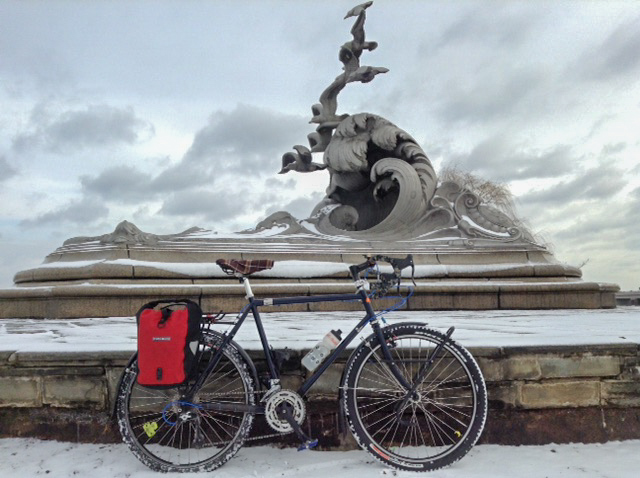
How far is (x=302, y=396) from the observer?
2.88m

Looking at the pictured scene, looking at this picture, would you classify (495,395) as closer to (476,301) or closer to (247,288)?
(247,288)

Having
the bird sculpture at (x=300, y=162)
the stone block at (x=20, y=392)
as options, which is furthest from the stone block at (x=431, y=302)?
the stone block at (x=20, y=392)

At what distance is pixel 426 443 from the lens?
319cm

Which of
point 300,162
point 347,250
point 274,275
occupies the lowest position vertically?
point 274,275

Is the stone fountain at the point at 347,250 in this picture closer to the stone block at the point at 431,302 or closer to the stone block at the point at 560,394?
the stone block at the point at 431,302

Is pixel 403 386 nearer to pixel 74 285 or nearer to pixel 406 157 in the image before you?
pixel 74 285

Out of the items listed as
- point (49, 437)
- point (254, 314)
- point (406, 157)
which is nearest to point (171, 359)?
point (254, 314)

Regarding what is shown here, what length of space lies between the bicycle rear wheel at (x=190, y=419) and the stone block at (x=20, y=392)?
0.68m

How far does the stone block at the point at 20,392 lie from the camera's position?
3.33 meters

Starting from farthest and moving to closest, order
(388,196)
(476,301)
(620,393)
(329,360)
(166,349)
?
(388,196) < (476,301) < (620,393) < (329,360) < (166,349)

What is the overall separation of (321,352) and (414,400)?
523mm

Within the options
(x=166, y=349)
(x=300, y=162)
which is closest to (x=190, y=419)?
(x=166, y=349)

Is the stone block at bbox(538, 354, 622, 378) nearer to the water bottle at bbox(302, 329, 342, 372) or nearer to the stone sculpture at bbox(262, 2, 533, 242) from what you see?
the water bottle at bbox(302, 329, 342, 372)

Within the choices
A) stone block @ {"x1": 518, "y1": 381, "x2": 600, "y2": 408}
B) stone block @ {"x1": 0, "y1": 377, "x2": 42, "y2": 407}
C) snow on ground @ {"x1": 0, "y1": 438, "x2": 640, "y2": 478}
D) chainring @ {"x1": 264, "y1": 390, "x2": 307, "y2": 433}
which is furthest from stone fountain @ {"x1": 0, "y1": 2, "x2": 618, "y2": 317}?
chainring @ {"x1": 264, "y1": 390, "x2": 307, "y2": 433}
